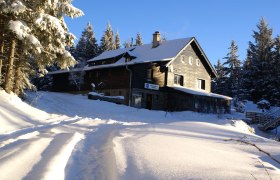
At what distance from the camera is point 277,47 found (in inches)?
2325

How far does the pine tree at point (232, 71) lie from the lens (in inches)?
2424

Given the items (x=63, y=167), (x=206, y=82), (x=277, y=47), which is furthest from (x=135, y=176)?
(x=277, y=47)

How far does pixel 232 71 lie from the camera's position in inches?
2520

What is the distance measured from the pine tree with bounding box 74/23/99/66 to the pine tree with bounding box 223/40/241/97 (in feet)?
78.2

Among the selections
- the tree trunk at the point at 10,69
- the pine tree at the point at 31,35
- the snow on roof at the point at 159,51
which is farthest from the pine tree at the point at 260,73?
the tree trunk at the point at 10,69

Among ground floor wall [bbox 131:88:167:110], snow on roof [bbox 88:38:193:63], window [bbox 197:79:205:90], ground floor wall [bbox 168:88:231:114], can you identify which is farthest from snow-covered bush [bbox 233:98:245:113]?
ground floor wall [bbox 131:88:167:110]

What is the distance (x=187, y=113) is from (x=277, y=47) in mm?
31571

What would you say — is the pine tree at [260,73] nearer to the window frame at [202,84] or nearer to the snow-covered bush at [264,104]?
the snow-covered bush at [264,104]

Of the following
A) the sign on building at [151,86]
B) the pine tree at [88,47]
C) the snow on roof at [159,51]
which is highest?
the pine tree at [88,47]

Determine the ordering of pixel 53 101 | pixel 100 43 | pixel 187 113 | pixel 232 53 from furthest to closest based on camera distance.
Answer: pixel 100 43, pixel 232 53, pixel 187 113, pixel 53 101

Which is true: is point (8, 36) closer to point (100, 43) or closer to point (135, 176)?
point (135, 176)

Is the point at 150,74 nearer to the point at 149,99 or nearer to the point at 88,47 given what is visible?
the point at 149,99

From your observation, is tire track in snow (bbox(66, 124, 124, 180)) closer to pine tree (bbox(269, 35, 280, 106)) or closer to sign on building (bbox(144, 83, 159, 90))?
sign on building (bbox(144, 83, 159, 90))

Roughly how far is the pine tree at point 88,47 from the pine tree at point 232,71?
2385 cm
